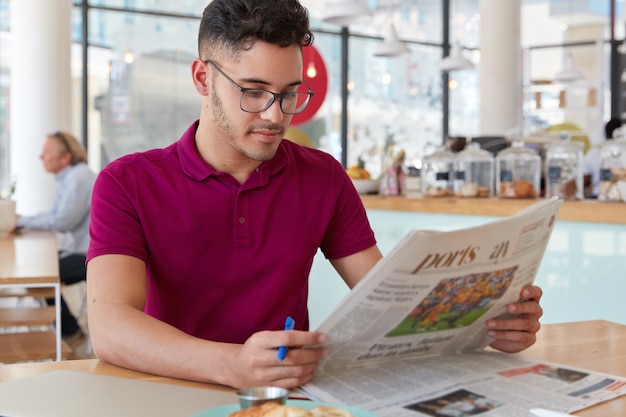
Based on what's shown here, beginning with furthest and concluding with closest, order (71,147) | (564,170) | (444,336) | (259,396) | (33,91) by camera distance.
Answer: (33,91)
(71,147)
(564,170)
(444,336)
(259,396)

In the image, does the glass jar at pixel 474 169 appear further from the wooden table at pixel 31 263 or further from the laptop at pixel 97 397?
the laptop at pixel 97 397

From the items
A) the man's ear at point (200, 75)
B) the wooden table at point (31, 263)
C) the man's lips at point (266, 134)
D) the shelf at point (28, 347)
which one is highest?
the man's ear at point (200, 75)

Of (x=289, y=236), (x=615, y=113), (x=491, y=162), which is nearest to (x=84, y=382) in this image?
(x=289, y=236)

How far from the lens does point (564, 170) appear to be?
3.82 metres

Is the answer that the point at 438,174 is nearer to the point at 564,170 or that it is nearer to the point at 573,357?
the point at 564,170

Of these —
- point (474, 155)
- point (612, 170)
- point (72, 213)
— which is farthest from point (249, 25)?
point (72, 213)

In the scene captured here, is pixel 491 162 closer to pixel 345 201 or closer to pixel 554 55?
pixel 345 201

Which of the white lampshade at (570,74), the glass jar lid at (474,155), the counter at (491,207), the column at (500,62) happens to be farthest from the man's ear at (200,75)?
the white lampshade at (570,74)

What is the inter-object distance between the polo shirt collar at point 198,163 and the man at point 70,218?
3.48 meters

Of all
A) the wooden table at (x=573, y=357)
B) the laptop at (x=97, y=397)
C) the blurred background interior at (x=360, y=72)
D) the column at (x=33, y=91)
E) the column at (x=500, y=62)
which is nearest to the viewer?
the laptop at (x=97, y=397)

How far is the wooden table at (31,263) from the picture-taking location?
309cm

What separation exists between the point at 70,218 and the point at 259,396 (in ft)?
14.3

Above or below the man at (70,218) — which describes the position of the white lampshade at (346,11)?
above

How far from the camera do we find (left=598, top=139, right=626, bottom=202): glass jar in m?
3.41
